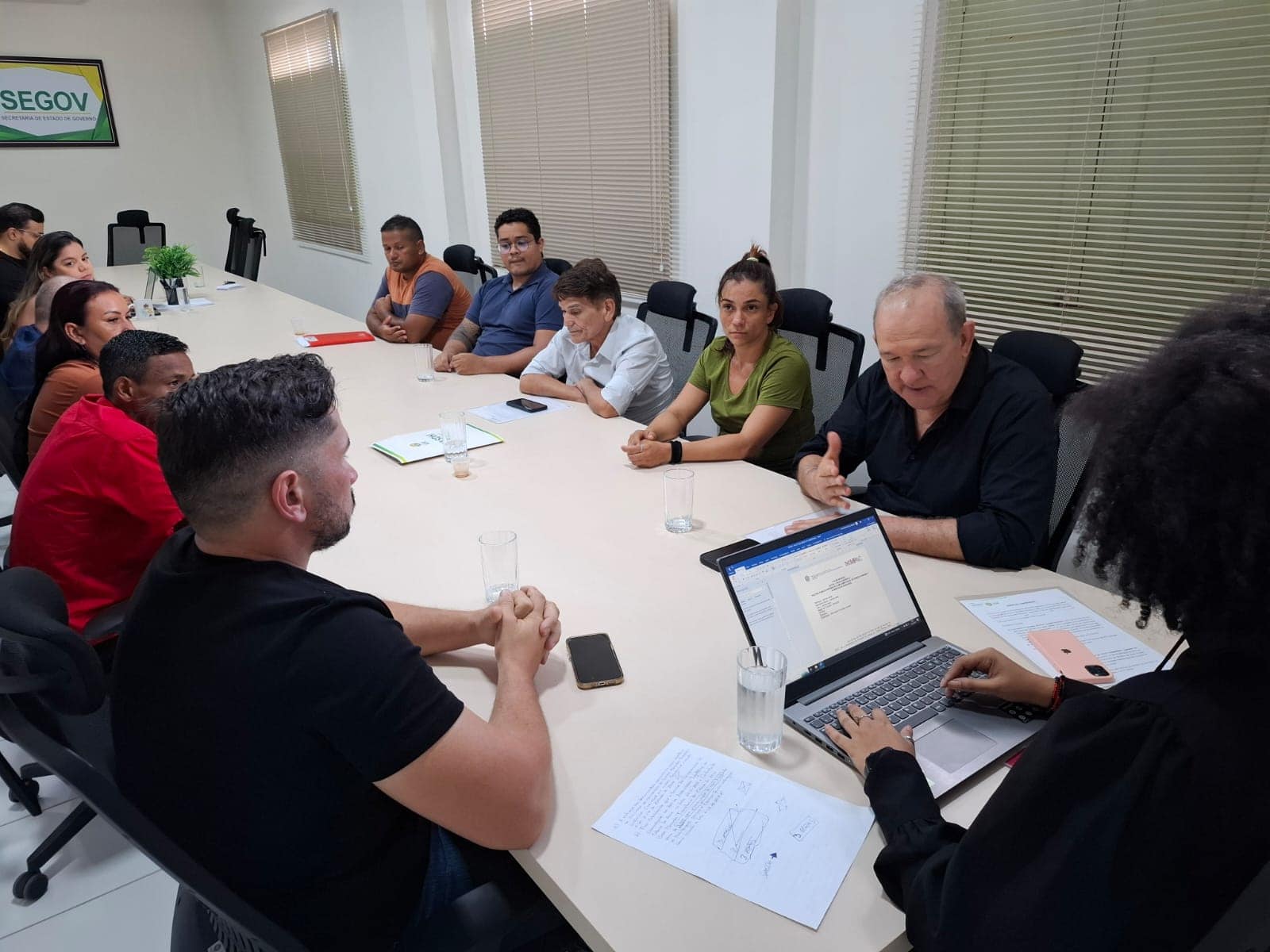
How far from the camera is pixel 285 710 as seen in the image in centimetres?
93

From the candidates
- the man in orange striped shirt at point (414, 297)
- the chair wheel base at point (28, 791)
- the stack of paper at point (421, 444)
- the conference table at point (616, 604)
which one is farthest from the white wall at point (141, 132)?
the chair wheel base at point (28, 791)

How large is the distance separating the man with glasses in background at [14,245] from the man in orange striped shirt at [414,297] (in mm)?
1987

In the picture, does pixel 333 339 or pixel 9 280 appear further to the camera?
pixel 9 280

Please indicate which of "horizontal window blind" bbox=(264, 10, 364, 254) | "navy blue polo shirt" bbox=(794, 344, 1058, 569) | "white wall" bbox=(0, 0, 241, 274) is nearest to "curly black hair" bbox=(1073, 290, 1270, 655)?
"navy blue polo shirt" bbox=(794, 344, 1058, 569)

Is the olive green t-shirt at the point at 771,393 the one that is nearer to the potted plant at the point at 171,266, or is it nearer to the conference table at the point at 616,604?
the conference table at the point at 616,604

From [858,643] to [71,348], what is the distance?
2664 mm

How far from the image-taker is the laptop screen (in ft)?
3.98

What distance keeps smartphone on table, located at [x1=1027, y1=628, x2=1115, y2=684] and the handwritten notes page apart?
509mm

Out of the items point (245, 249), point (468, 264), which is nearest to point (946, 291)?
point (468, 264)

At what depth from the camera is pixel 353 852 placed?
3.41 feet

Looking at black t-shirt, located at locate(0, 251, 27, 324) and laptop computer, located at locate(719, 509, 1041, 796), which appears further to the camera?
black t-shirt, located at locate(0, 251, 27, 324)

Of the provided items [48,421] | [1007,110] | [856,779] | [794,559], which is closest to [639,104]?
[1007,110]

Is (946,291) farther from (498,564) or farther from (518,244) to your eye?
(518,244)

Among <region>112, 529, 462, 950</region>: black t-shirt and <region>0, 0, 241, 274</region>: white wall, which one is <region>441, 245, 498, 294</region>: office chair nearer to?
<region>112, 529, 462, 950</region>: black t-shirt
